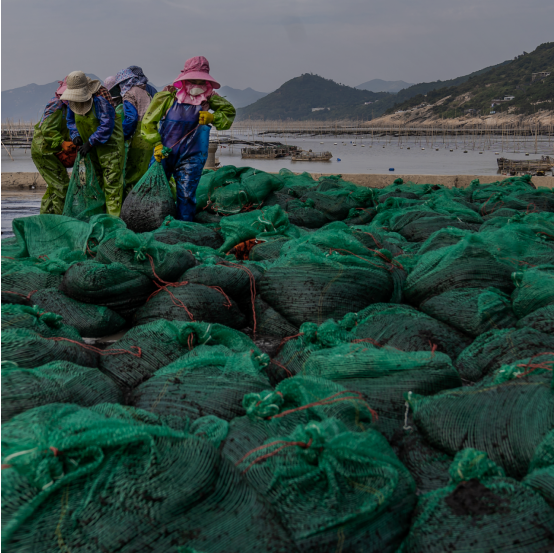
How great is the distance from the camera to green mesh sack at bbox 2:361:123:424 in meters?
1.57

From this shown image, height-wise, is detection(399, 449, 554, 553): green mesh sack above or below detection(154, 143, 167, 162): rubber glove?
below

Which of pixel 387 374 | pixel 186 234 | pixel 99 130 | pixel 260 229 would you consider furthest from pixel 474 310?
pixel 99 130

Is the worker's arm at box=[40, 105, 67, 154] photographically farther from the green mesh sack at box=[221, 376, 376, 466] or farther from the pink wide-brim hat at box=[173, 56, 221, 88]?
the green mesh sack at box=[221, 376, 376, 466]

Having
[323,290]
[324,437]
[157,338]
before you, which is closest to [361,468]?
[324,437]

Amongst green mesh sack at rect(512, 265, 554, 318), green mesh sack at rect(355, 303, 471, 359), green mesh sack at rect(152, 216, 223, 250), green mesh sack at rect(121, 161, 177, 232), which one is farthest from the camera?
green mesh sack at rect(121, 161, 177, 232)

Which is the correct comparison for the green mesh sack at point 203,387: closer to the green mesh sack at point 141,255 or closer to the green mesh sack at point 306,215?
the green mesh sack at point 141,255

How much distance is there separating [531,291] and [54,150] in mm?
4688

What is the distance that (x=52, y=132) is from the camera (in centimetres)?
523

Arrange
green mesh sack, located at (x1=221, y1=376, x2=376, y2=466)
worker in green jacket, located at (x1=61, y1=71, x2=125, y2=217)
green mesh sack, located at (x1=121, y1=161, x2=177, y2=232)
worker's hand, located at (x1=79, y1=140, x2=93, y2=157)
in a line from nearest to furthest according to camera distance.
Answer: green mesh sack, located at (x1=221, y1=376, x2=376, y2=466) < green mesh sack, located at (x1=121, y1=161, x2=177, y2=232) < worker in green jacket, located at (x1=61, y1=71, x2=125, y2=217) < worker's hand, located at (x1=79, y1=140, x2=93, y2=157)

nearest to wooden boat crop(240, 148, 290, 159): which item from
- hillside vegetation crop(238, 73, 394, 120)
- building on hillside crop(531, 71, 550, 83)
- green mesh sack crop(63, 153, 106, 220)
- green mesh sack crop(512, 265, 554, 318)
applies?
green mesh sack crop(63, 153, 106, 220)

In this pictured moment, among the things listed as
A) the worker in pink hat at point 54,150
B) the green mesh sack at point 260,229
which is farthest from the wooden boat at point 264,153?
the green mesh sack at point 260,229

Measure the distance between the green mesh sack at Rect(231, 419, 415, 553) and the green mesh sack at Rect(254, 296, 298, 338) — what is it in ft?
4.82

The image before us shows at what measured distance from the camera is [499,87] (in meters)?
95.2

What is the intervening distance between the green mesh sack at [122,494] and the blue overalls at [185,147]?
407 centimetres
